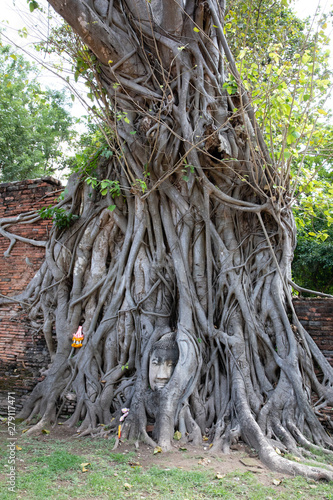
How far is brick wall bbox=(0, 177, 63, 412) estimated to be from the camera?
17.5 feet

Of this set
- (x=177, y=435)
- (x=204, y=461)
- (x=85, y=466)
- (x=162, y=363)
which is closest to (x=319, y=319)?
(x=162, y=363)

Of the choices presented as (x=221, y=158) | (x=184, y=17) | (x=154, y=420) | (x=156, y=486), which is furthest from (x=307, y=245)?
(x=156, y=486)

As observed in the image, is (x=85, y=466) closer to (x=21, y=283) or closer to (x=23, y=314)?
(x=23, y=314)

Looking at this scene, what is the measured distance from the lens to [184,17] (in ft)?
16.3

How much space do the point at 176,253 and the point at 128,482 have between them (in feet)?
8.59

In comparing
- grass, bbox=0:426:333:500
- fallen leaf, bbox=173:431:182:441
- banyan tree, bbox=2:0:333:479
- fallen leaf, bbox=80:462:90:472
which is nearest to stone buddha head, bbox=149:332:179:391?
banyan tree, bbox=2:0:333:479

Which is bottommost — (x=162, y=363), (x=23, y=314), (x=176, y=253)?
(x=162, y=363)

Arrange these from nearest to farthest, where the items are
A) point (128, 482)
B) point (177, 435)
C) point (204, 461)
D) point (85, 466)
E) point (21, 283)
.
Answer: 1. point (128, 482)
2. point (85, 466)
3. point (204, 461)
4. point (177, 435)
5. point (21, 283)

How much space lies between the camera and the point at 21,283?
19.8 feet

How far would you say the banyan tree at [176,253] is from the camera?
13.8 ft

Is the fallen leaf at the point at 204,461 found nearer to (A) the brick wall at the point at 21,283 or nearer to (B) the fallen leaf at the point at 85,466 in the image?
(B) the fallen leaf at the point at 85,466

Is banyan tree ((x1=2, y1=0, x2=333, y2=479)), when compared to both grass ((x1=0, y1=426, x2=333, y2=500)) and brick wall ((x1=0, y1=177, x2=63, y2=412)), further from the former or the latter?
grass ((x1=0, y1=426, x2=333, y2=500))

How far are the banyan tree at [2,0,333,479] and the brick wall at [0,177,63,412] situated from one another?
43cm

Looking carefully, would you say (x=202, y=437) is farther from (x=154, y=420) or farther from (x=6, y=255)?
(x=6, y=255)
